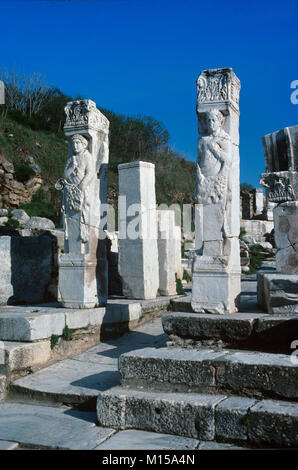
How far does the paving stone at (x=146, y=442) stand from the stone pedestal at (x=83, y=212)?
116 inches

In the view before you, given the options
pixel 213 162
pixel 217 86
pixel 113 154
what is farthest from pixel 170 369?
pixel 113 154

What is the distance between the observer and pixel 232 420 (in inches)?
127

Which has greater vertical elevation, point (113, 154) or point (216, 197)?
point (113, 154)

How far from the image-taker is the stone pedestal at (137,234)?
826cm

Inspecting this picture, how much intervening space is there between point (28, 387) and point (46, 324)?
92 centimetres

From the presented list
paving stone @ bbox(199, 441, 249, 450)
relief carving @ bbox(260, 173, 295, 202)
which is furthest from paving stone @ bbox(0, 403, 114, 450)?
relief carving @ bbox(260, 173, 295, 202)

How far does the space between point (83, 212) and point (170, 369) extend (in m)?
3.16

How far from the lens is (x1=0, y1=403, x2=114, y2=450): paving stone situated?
132 inches

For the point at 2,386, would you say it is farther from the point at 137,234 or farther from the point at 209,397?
the point at 137,234

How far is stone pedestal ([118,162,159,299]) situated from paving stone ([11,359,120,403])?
9.78 ft

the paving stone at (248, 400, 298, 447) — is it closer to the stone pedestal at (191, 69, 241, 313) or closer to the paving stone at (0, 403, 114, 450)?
the paving stone at (0, 403, 114, 450)

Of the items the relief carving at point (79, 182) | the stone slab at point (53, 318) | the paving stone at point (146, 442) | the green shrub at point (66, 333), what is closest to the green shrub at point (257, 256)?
the stone slab at point (53, 318)
